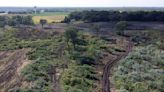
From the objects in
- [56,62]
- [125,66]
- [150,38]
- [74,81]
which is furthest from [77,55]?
[150,38]

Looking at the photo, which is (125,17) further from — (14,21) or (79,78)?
(79,78)

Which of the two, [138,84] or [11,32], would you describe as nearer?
[138,84]

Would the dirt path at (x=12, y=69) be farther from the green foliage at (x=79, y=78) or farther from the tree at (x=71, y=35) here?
the tree at (x=71, y=35)

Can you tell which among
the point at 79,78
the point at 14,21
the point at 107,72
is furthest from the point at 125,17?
the point at 79,78

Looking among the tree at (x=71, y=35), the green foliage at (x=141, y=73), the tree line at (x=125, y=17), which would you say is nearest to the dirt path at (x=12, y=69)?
the tree at (x=71, y=35)

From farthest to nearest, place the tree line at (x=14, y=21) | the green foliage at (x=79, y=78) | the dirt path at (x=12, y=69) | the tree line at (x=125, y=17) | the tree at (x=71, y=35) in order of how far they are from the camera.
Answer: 1. the tree line at (x=125, y=17)
2. the tree line at (x=14, y=21)
3. the tree at (x=71, y=35)
4. the dirt path at (x=12, y=69)
5. the green foliage at (x=79, y=78)

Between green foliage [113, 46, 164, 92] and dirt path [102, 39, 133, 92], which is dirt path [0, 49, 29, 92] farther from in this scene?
green foliage [113, 46, 164, 92]

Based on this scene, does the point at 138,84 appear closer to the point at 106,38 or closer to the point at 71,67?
the point at 71,67

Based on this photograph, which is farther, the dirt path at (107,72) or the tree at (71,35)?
the tree at (71,35)

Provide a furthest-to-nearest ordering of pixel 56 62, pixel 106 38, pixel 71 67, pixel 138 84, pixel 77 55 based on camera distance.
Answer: pixel 106 38, pixel 77 55, pixel 56 62, pixel 71 67, pixel 138 84
